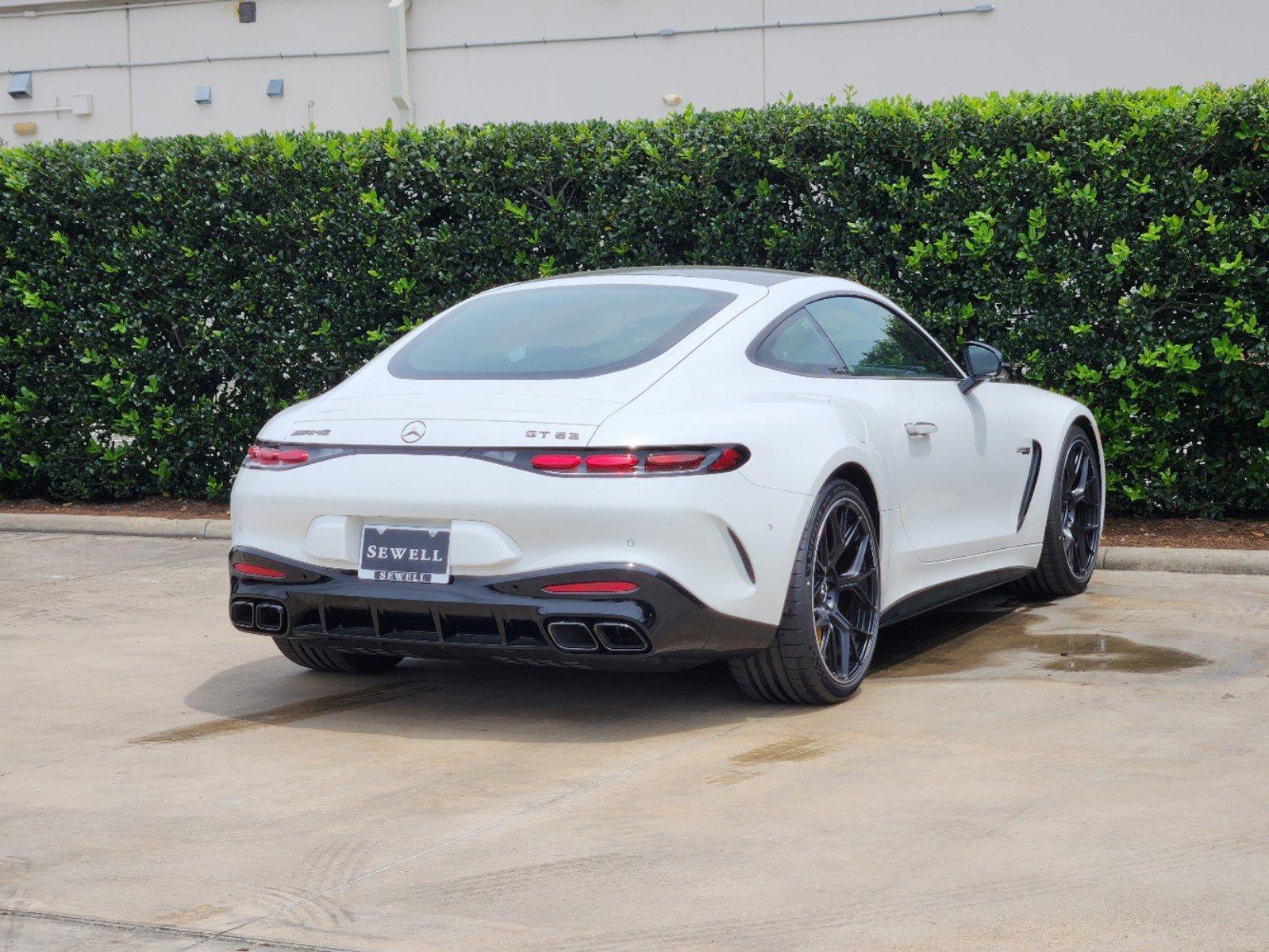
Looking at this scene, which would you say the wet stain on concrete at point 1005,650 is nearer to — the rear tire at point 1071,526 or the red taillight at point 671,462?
the rear tire at point 1071,526

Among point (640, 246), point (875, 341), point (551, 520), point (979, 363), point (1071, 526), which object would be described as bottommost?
point (1071, 526)

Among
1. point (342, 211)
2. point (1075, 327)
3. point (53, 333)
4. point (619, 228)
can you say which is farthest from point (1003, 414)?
point (53, 333)

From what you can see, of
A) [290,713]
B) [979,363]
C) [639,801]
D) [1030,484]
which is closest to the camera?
[639,801]

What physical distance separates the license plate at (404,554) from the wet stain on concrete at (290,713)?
2.34 feet

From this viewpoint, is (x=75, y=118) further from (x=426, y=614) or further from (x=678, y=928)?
(x=678, y=928)

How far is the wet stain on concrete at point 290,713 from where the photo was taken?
5508mm

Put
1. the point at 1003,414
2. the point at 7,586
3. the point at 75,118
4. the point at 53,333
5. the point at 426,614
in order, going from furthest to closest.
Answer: the point at 75,118
the point at 53,333
the point at 7,586
the point at 1003,414
the point at 426,614

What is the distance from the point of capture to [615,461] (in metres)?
5.14

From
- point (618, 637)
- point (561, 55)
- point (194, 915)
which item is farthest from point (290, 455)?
point (561, 55)

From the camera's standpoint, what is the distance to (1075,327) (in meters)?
9.63

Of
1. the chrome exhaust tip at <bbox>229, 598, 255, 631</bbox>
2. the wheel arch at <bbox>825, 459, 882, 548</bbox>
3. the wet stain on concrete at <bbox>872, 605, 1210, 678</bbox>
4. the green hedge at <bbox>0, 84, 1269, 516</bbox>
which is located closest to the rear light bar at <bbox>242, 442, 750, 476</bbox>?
the wheel arch at <bbox>825, 459, 882, 548</bbox>

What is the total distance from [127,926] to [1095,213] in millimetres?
7366

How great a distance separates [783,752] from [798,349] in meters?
1.62

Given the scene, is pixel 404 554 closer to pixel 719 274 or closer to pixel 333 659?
pixel 333 659
